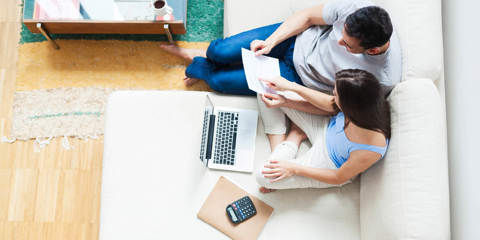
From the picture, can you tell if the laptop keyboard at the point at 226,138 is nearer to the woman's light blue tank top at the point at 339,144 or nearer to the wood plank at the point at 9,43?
the woman's light blue tank top at the point at 339,144

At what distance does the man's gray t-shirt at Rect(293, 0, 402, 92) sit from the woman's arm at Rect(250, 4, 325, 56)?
47 millimetres

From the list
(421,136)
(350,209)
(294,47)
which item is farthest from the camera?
(294,47)

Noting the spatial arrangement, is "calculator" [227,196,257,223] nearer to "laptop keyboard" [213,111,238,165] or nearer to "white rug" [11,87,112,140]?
"laptop keyboard" [213,111,238,165]

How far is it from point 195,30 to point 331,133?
45.1 inches

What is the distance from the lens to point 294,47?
1.73 metres

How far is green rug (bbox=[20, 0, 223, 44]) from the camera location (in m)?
2.21

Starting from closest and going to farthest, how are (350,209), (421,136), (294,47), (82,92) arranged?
(421,136)
(350,209)
(294,47)
(82,92)

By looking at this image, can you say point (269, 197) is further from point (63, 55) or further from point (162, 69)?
point (63, 55)

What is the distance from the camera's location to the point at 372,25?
1.21 metres

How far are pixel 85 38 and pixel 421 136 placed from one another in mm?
1965

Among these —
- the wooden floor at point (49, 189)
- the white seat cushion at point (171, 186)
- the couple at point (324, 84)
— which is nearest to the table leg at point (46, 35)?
the wooden floor at point (49, 189)

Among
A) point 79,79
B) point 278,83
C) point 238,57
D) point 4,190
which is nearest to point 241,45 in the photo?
point 238,57

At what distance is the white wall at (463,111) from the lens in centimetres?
132

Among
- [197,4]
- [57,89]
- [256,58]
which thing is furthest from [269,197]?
[57,89]
